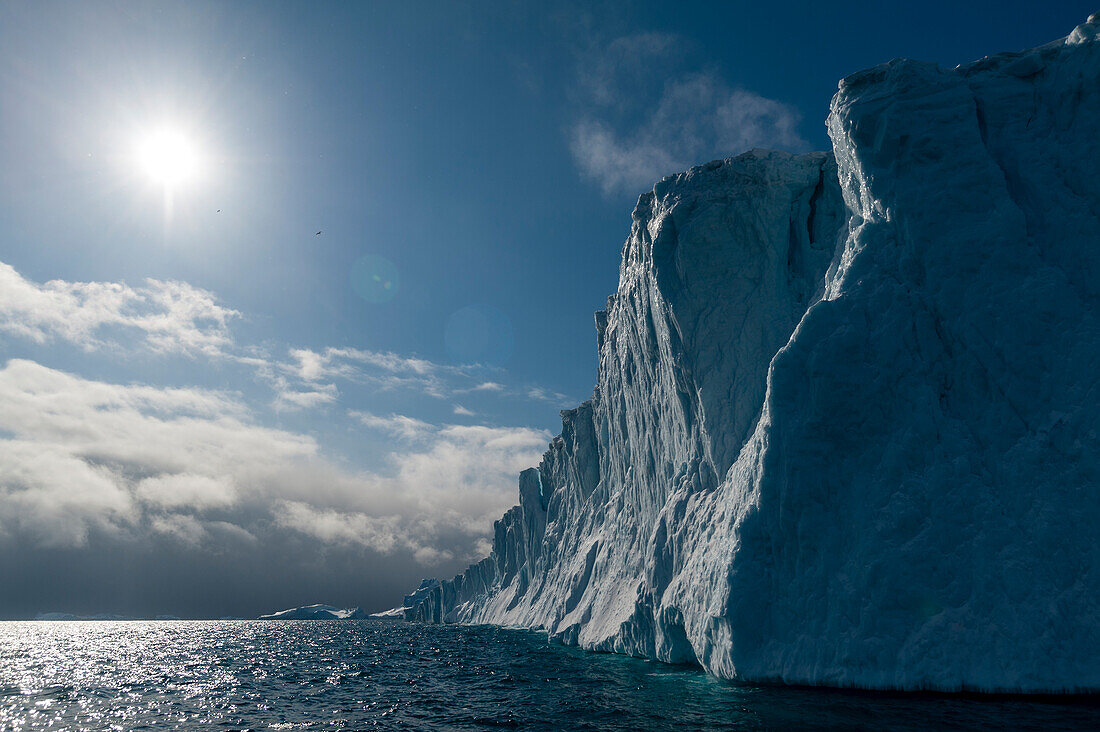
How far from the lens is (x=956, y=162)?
18.9 metres

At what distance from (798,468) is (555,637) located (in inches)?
1088

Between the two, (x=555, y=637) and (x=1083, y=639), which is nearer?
(x=1083, y=639)

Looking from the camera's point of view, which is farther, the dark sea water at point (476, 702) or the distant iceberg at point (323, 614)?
the distant iceberg at point (323, 614)

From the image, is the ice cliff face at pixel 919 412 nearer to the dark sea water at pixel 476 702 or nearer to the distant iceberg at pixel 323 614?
the dark sea water at pixel 476 702

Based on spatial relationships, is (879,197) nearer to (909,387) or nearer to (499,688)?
(909,387)

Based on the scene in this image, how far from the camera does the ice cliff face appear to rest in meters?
15.0

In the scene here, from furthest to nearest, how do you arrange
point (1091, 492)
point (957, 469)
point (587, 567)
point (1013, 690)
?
point (587, 567), point (957, 469), point (1091, 492), point (1013, 690)

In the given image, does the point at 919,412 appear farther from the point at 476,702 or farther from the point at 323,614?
the point at 323,614

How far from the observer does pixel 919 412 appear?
57.0ft

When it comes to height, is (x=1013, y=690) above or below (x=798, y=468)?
below

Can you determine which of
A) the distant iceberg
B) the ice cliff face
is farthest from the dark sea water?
the distant iceberg

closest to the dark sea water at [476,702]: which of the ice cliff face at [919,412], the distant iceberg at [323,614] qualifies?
the ice cliff face at [919,412]

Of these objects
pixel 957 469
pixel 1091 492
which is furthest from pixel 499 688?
pixel 1091 492

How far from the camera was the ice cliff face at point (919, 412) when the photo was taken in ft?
49.3
